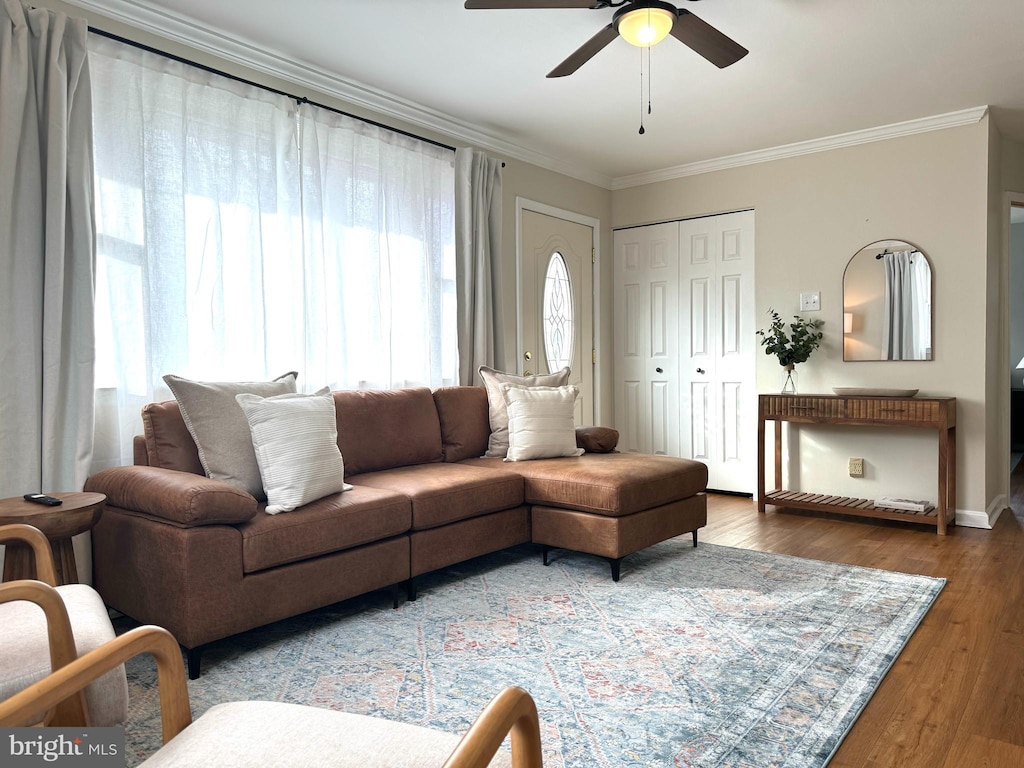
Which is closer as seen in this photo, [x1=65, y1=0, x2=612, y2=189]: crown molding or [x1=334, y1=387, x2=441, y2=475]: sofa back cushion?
[x1=65, y1=0, x2=612, y2=189]: crown molding

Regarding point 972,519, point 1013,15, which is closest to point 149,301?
point 1013,15

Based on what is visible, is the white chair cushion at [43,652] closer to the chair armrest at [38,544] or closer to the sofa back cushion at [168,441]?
the chair armrest at [38,544]

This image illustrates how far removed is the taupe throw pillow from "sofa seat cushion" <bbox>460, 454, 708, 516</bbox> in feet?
4.19

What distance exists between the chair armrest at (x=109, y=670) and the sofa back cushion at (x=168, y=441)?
177 centimetres

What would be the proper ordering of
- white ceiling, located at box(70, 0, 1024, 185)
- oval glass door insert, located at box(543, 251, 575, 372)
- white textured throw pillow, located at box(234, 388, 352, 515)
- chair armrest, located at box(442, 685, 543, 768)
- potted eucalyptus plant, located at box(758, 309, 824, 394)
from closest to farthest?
chair armrest, located at box(442, 685, 543, 768)
white textured throw pillow, located at box(234, 388, 352, 515)
white ceiling, located at box(70, 0, 1024, 185)
potted eucalyptus plant, located at box(758, 309, 824, 394)
oval glass door insert, located at box(543, 251, 575, 372)

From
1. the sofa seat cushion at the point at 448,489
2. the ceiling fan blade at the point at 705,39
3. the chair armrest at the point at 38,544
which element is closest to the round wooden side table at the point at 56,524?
the chair armrest at the point at 38,544

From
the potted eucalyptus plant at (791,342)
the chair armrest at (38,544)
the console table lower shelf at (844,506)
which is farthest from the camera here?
the potted eucalyptus plant at (791,342)

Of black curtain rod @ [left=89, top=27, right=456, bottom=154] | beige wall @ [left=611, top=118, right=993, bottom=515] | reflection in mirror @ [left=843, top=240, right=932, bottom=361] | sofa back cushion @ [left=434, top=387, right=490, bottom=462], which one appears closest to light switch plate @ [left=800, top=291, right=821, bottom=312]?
beige wall @ [left=611, top=118, right=993, bottom=515]

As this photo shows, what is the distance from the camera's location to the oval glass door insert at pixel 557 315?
5.39 meters

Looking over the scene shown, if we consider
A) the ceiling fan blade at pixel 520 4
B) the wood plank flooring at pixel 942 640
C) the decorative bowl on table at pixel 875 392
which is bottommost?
the wood plank flooring at pixel 942 640

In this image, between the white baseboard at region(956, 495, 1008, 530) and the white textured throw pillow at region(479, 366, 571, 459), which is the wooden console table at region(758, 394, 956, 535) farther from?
the white textured throw pillow at region(479, 366, 571, 459)

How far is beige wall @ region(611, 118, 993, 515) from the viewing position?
4371 millimetres

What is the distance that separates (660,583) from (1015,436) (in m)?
6.45

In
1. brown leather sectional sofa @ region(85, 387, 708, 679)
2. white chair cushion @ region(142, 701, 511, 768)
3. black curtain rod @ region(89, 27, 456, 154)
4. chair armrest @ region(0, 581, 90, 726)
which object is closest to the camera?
white chair cushion @ region(142, 701, 511, 768)
